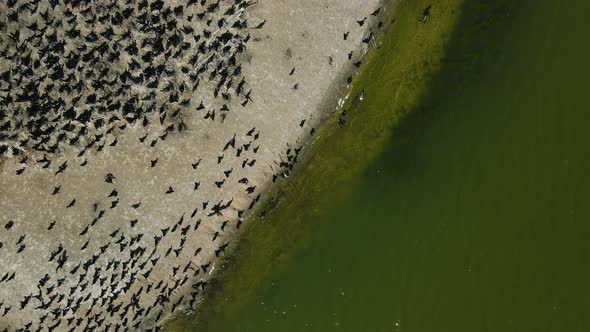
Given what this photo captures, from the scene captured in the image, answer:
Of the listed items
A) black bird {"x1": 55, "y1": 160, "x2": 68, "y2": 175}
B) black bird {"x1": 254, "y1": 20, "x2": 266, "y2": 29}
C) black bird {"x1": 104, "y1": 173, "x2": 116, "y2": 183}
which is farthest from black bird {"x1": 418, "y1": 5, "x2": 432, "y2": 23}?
black bird {"x1": 55, "y1": 160, "x2": 68, "y2": 175}

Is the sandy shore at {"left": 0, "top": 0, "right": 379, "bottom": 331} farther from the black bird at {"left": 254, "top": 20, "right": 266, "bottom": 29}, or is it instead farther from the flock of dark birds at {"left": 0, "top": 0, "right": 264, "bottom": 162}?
the flock of dark birds at {"left": 0, "top": 0, "right": 264, "bottom": 162}

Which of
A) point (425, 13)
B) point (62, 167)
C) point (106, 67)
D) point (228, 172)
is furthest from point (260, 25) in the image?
point (62, 167)

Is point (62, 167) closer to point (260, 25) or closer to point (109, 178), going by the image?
point (109, 178)

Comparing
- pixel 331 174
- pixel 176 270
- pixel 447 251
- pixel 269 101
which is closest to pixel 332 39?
pixel 269 101

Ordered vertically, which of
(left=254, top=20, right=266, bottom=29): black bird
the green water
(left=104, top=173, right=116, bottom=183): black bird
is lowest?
the green water

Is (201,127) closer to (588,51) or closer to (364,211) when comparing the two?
(364,211)
